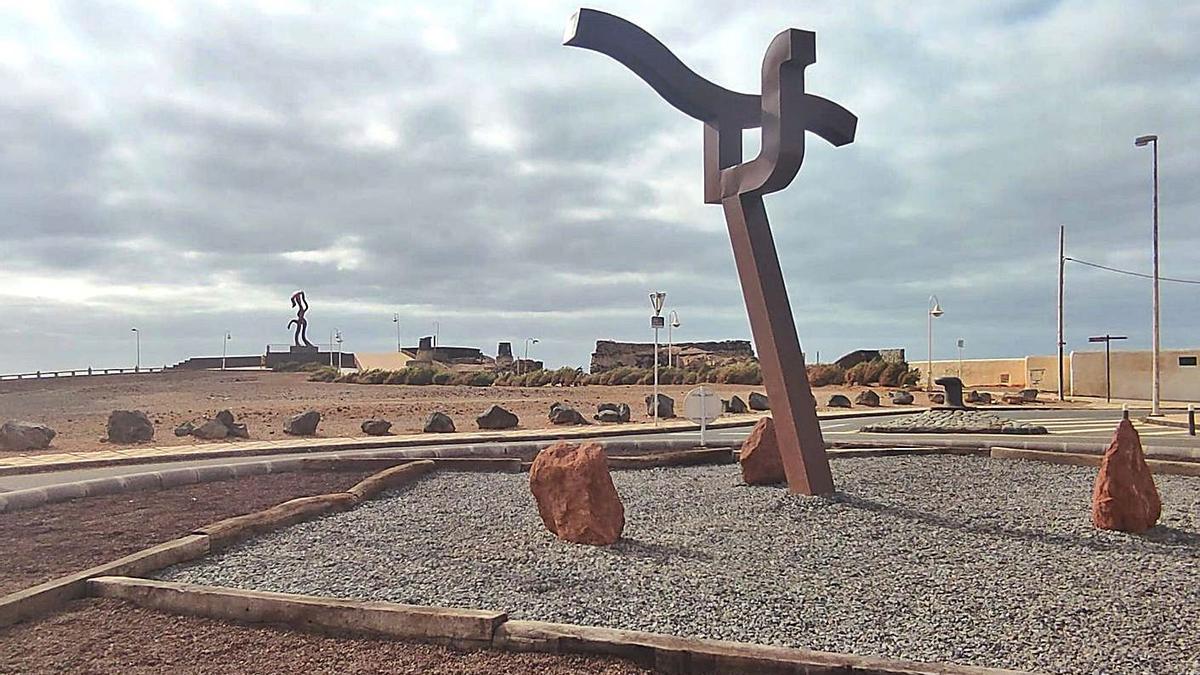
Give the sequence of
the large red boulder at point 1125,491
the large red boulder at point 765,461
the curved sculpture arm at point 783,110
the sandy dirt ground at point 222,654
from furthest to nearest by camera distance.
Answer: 1. the large red boulder at point 765,461
2. the curved sculpture arm at point 783,110
3. the large red boulder at point 1125,491
4. the sandy dirt ground at point 222,654

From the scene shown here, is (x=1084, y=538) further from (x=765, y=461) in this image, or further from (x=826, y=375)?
(x=826, y=375)

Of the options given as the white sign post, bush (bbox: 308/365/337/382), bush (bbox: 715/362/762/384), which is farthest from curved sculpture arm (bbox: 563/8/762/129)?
bush (bbox: 308/365/337/382)

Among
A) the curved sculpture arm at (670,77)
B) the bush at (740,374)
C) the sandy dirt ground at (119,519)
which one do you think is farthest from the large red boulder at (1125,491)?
the bush at (740,374)

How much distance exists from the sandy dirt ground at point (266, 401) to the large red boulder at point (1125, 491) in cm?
1507

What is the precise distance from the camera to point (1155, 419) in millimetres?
23391

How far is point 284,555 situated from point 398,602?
1.78 metres

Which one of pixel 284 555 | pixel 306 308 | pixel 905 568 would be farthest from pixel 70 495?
pixel 306 308

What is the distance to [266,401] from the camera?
32.6 meters

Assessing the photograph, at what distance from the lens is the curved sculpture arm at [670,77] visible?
9016mm

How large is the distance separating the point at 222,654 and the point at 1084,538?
600 centimetres

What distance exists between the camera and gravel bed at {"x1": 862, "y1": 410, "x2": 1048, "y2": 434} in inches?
714

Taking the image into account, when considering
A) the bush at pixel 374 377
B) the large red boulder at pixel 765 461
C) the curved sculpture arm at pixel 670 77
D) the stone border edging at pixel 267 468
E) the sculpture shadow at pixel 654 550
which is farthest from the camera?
the bush at pixel 374 377

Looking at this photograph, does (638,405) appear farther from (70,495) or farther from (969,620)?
(969,620)

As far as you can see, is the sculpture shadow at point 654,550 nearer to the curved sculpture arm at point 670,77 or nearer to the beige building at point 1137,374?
the curved sculpture arm at point 670,77
